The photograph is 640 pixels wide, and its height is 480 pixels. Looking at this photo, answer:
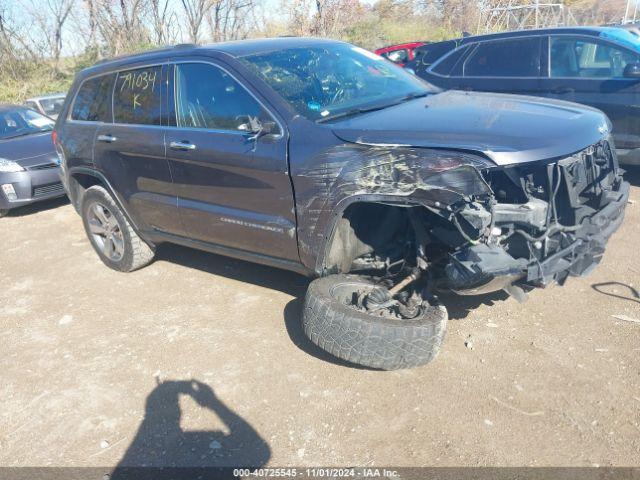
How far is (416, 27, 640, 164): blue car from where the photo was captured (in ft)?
18.8

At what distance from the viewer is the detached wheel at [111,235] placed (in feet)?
15.7

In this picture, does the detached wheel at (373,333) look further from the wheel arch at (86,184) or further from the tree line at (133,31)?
the tree line at (133,31)

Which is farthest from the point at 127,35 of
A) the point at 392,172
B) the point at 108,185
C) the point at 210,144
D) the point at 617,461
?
the point at 617,461

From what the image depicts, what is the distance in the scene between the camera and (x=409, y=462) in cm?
258

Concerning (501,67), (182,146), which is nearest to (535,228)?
(182,146)

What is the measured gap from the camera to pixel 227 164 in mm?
3574

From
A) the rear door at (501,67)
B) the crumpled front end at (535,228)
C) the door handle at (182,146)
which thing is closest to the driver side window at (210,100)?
the door handle at (182,146)

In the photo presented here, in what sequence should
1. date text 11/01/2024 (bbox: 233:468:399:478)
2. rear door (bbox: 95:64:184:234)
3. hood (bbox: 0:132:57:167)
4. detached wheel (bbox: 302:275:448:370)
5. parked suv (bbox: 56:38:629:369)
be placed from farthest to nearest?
hood (bbox: 0:132:57:167) → rear door (bbox: 95:64:184:234) → detached wheel (bbox: 302:275:448:370) → parked suv (bbox: 56:38:629:369) → date text 11/01/2024 (bbox: 233:468:399:478)

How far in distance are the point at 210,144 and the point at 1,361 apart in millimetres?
2080

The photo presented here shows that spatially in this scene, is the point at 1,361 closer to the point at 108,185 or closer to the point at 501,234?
the point at 108,185

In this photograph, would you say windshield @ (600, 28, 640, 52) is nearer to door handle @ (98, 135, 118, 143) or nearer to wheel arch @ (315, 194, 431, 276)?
wheel arch @ (315, 194, 431, 276)

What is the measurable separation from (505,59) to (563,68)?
2.29 feet

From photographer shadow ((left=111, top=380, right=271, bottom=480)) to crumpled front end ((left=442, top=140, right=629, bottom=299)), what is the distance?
53.5 inches

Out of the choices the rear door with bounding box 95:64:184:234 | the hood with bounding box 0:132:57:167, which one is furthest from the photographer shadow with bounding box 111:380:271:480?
the hood with bounding box 0:132:57:167
